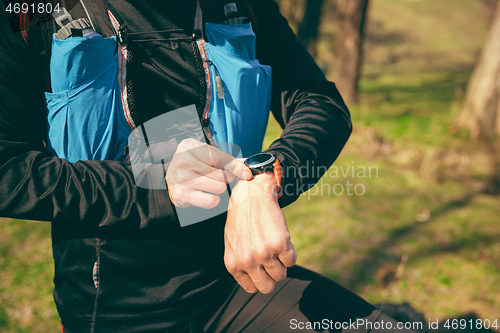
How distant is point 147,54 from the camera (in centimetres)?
123

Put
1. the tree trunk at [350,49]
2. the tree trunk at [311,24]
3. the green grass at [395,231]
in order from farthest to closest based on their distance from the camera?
the tree trunk at [311,24] < the tree trunk at [350,49] < the green grass at [395,231]

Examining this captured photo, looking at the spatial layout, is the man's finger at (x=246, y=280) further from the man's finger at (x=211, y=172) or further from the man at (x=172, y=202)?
the man's finger at (x=211, y=172)

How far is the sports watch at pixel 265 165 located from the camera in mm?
1103

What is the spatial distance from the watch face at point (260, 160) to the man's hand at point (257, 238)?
0.04 m

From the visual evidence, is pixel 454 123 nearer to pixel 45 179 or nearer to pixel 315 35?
pixel 315 35

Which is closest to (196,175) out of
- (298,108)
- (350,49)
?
(298,108)

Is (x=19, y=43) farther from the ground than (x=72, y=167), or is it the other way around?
(x=19, y=43)

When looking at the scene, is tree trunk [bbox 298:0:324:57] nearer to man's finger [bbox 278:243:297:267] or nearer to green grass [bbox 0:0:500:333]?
green grass [bbox 0:0:500:333]

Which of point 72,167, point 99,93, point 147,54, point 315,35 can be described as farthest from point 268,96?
point 315,35

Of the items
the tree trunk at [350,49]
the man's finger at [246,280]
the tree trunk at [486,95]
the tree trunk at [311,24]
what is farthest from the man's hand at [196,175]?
the tree trunk at [311,24]

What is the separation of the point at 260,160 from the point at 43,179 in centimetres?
67

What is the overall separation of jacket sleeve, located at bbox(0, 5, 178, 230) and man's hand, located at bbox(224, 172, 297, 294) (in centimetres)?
21

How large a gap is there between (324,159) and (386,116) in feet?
24.4

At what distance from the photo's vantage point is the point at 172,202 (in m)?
1.08
